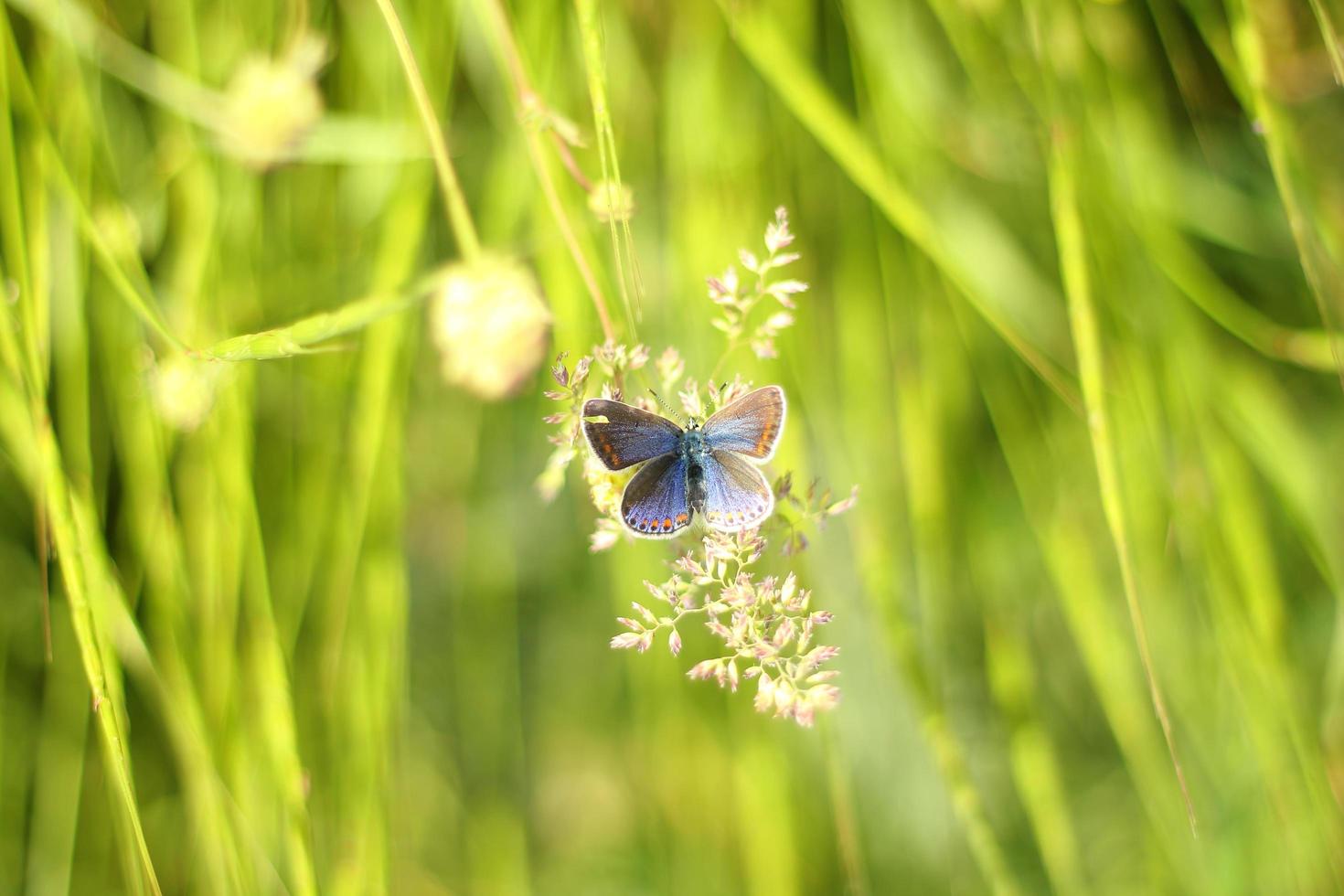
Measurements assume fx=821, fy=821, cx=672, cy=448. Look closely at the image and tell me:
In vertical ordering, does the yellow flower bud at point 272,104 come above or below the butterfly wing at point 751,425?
above

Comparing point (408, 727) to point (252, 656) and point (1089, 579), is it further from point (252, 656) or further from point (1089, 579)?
point (1089, 579)

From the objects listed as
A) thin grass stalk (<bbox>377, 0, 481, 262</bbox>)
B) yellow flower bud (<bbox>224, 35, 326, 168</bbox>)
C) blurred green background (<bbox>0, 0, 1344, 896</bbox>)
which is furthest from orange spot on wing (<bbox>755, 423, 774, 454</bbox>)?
yellow flower bud (<bbox>224, 35, 326, 168</bbox>)

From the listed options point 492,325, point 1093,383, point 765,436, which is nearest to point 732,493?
point 765,436

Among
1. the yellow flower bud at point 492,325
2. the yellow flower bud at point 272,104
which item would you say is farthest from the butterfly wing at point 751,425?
the yellow flower bud at point 272,104

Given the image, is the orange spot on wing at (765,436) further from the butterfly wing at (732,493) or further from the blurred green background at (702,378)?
the blurred green background at (702,378)

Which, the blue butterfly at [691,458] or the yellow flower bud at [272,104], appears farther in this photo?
the yellow flower bud at [272,104]

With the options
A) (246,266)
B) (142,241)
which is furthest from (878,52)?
(142,241)
